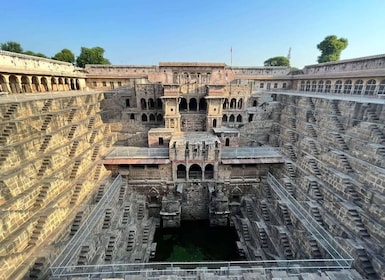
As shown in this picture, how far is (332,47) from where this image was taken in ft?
160

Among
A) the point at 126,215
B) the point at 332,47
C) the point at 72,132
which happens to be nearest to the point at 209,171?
the point at 126,215

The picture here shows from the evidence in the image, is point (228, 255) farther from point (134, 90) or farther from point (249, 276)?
point (134, 90)

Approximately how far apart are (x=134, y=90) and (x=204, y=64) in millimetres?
12836

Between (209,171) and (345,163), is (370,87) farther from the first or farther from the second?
(209,171)

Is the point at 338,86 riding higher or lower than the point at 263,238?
higher

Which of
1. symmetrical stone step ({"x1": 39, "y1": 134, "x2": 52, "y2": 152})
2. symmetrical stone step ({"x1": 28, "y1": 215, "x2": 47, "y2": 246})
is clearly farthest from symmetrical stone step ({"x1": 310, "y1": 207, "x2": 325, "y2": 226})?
symmetrical stone step ({"x1": 39, "y1": 134, "x2": 52, "y2": 152})

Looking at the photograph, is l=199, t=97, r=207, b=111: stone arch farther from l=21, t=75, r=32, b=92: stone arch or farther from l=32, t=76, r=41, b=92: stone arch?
l=21, t=75, r=32, b=92: stone arch

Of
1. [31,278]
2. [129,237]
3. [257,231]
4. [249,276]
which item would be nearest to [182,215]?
[129,237]

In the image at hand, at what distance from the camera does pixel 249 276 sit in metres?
9.66

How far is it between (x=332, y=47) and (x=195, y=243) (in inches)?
2272

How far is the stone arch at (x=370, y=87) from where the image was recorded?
69.6 feet

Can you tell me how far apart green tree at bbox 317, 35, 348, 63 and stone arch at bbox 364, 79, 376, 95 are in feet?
110

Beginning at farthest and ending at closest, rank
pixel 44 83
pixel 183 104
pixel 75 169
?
pixel 183 104
pixel 44 83
pixel 75 169

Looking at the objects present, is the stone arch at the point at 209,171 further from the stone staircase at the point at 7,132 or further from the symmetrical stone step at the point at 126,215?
the stone staircase at the point at 7,132
